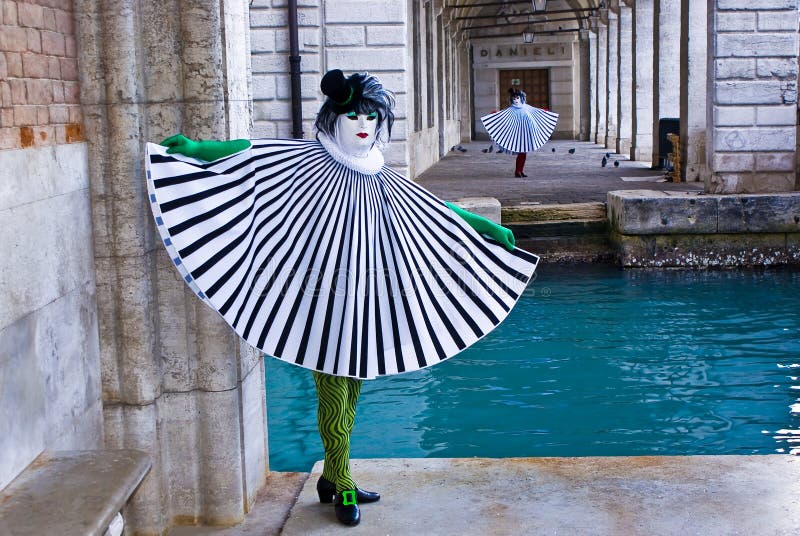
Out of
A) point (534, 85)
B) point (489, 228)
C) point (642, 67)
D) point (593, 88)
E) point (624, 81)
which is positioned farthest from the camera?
point (534, 85)

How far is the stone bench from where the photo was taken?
275cm

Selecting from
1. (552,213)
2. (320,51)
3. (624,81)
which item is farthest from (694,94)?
(624,81)

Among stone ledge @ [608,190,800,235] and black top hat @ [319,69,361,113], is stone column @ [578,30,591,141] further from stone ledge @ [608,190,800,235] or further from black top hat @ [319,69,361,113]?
black top hat @ [319,69,361,113]

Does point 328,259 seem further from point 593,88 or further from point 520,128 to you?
point 593,88

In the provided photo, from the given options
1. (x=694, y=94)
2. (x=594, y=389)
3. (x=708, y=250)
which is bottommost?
(x=594, y=389)

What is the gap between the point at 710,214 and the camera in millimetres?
11602

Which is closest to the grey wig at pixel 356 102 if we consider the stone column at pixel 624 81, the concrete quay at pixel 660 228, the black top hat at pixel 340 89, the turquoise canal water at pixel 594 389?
the black top hat at pixel 340 89

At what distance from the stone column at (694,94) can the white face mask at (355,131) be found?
42.4 ft

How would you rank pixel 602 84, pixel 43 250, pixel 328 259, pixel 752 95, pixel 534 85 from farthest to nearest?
1. pixel 534 85
2. pixel 602 84
3. pixel 752 95
4. pixel 328 259
5. pixel 43 250

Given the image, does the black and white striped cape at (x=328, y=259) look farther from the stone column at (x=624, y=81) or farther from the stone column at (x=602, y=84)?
the stone column at (x=602, y=84)

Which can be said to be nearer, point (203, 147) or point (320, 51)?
point (203, 147)

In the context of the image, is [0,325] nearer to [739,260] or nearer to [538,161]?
[739,260]

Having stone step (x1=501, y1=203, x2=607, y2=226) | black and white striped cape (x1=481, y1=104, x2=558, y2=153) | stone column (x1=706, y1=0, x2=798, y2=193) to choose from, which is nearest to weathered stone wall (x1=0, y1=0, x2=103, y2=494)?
stone step (x1=501, y1=203, x2=607, y2=226)

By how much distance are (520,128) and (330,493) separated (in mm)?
14414
